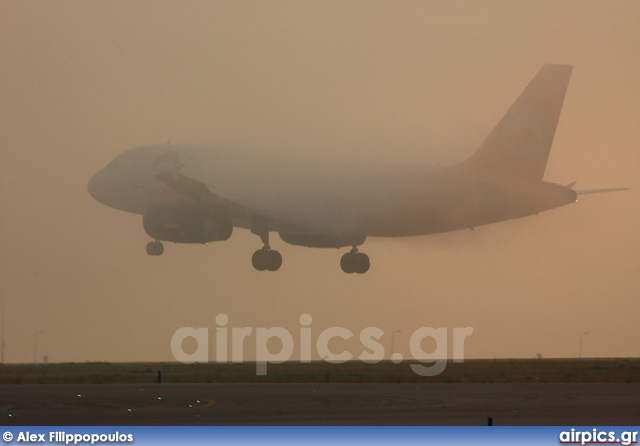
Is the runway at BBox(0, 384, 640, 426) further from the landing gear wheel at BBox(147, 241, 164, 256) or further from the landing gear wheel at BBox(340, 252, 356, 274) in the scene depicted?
the landing gear wheel at BBox(340, 252, 356, 274)

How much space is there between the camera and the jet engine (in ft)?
189

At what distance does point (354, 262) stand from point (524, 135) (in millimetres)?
11753

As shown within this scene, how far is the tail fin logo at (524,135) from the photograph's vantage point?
62250 mm

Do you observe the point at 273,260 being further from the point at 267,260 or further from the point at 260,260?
the point at 260,260

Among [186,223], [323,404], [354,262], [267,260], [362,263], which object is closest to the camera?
[323,404]

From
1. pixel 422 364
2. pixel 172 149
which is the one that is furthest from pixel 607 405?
pixel 422 364

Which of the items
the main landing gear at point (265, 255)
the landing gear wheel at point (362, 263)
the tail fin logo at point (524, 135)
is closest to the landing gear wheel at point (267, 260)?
the main landing gear at point (265, 255)

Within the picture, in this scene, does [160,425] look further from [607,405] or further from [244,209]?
[244,209]

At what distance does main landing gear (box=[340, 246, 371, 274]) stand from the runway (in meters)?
13.8

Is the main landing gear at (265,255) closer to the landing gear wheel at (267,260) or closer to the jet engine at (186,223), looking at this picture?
the landing gear wheel at (267,260)

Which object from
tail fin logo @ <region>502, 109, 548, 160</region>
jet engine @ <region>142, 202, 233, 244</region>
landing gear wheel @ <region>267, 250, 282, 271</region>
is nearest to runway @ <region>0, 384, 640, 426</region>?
jet engine @ <region>142, 202, 233, 244</region>

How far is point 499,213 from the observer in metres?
58.1

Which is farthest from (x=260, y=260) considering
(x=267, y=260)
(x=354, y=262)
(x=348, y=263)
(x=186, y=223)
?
(x=354, y=262)

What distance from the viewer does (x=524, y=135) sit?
207 ft
